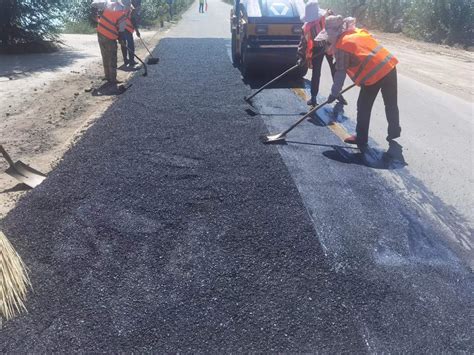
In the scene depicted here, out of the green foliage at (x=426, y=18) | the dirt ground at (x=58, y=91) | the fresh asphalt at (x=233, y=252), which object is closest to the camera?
the fresh asphalt at (x=233, y=252)

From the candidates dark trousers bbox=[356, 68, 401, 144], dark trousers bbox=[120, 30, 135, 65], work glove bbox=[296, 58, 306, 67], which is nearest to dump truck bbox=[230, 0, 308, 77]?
work glove bbox=[296, 58, 306, 67]

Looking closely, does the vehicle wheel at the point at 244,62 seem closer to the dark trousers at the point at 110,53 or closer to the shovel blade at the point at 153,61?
the shovel blade at the point at 153,61

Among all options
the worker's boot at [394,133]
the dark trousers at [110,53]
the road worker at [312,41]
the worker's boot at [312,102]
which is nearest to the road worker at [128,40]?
the dark trousers at [110,53]

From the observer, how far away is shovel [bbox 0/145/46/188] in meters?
4.45

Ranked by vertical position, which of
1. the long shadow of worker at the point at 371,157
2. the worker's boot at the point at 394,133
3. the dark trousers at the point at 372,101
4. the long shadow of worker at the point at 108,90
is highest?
the dark trousers at the point at 372,101

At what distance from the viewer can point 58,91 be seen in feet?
27.9

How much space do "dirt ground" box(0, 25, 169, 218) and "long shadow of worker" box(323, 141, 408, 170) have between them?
336cm

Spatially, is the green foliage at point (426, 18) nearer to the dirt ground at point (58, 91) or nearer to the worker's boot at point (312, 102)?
the dirt ground at point (58, 91)

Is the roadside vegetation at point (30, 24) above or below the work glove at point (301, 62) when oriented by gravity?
below

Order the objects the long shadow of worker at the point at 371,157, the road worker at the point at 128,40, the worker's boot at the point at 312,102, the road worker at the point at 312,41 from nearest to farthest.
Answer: the long shadow of worker at the point at 371,157, the road worker at the point at 312,41, the worker's boot at the point at 312,102, the road worker at the point at 128,40

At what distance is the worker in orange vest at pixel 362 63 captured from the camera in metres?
4.95

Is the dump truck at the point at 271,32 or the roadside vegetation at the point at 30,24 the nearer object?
the dump truck at the point at 271,32

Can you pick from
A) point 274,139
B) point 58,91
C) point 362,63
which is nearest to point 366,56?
point 362,63

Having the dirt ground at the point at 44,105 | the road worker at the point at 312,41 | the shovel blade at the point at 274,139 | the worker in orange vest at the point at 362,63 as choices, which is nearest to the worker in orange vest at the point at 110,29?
the dirt ground at the point at 44,105
